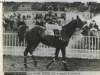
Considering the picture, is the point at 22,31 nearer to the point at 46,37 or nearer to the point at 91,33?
the point at 46,37

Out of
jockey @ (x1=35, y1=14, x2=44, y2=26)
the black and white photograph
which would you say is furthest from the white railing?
jockey @ (x1=35, y1=14, x2=44, y2=26)

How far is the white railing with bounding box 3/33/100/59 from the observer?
1032 millimetres

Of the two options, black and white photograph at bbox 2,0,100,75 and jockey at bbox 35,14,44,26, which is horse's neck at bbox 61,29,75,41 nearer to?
black and white photograph at bbox 2,0,100,75

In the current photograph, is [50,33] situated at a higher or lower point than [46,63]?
higher

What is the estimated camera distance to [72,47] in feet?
3.39

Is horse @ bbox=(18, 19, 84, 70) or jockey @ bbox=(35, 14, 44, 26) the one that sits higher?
jockey @ bbox=(35, 14, 44, 26)

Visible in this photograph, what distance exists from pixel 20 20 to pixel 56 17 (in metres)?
0.19

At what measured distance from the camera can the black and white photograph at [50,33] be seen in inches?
40.4

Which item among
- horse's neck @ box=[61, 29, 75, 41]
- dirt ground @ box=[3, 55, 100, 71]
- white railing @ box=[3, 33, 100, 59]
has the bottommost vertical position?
dirt ground @ box=[3, 55, 100, 71]

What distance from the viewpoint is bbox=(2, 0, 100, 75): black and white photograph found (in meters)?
1.03

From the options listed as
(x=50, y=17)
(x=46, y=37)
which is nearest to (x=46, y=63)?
(x=46, y=37)

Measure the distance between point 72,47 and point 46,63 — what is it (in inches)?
6.5

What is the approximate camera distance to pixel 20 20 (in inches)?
40.6

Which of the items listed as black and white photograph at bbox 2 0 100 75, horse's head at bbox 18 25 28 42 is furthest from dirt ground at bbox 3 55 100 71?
horse's head at bbox 18 25 28 42
